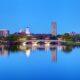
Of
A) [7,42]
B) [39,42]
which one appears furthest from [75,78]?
[39,42]

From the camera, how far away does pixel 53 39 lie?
148 ft

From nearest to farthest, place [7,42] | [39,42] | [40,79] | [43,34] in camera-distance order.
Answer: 1. [40,79]
2. [7,42]
3. [39,42]
4. [43,34]

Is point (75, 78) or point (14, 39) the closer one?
point (75, 78)

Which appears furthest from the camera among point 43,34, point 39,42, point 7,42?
point 43,34

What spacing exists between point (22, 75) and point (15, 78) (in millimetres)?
619

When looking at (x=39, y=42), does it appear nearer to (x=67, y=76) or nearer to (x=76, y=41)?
(x=76, y=41)

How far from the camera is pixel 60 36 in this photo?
1794 inches

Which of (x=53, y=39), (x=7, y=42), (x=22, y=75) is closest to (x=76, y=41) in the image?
(x=53, y=39)

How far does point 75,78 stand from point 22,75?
1.47 metres

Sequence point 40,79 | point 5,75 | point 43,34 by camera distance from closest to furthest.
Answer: point 40,79 → point 5,75 → point 43,34

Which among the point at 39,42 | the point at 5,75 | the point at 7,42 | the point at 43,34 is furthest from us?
the point at 43,34

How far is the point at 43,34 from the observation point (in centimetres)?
5031

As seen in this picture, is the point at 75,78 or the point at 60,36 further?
the point at 60,36

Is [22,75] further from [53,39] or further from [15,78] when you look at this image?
[53,39]
